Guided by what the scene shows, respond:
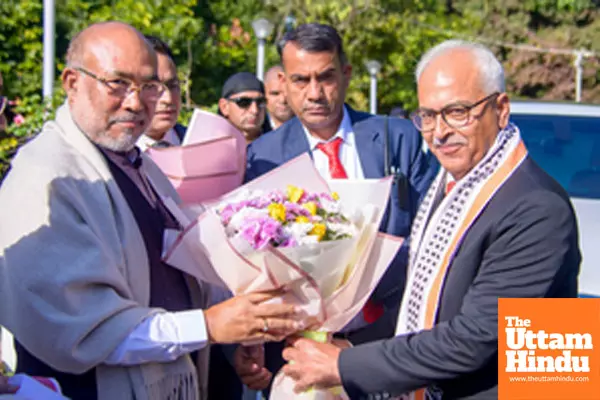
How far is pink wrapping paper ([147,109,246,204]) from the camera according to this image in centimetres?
347

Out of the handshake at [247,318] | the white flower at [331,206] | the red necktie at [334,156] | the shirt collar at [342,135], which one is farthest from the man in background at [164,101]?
the handshake at [247,318]

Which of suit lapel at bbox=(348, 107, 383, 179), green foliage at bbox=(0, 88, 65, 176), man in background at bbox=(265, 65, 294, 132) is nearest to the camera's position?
suit lapel at bbox=(348, 107, 383, 179)

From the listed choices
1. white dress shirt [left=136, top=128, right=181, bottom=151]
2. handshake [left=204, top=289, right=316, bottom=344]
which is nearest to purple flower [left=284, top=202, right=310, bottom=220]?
handshake [left=204, top=289, right=316, bottom=344]

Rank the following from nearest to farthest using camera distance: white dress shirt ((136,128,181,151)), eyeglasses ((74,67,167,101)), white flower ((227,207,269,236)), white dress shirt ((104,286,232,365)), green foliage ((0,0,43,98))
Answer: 1. white dress shirt ((104,286,232,365))
2. white flower ((227,207,269,236))
3. eyeglasses ((74,67,167,101))
4. white dress shirt ((136,128,181,151))
5. green foliage ((0,0,43,98))

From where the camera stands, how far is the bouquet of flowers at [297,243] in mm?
2691

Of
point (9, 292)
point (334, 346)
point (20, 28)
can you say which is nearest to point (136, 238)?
point (9, 292)

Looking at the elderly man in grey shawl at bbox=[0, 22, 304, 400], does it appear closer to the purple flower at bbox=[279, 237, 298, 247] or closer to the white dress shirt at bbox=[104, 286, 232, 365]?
the white dress shirt at bbox=[104, 286, 232, 365]

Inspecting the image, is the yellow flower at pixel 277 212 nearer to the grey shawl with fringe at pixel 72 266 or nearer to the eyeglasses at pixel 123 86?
the grey shawl with fringe at pixel 72 266

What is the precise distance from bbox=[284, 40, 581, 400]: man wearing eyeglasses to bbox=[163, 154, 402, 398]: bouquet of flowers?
17 centimetres

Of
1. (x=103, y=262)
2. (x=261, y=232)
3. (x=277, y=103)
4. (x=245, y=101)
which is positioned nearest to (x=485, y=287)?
(x=261, y=232)

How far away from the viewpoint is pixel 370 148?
12.9ft

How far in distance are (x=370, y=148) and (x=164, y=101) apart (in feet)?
4.55

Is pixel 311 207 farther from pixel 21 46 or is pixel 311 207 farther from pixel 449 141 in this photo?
pixel 21 46

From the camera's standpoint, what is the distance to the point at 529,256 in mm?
2535
